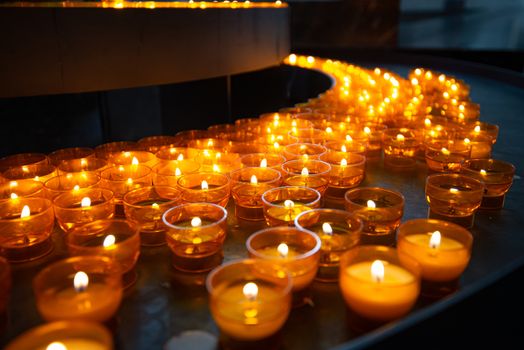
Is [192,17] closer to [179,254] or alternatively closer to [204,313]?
[179,254]

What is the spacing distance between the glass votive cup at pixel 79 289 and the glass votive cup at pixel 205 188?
1.65ft

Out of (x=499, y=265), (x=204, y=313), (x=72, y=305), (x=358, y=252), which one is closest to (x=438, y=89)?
(x=499, y=265)

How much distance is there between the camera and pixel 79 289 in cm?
123

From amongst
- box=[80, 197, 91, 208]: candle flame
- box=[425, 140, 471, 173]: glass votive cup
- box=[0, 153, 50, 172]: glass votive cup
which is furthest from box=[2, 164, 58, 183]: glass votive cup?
box=[425, 140, 471, 173]: glass votive cup

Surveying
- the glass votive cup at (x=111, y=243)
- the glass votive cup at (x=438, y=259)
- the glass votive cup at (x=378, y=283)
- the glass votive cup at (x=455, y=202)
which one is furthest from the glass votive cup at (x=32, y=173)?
the glass votive cup at (x=455, y=202)

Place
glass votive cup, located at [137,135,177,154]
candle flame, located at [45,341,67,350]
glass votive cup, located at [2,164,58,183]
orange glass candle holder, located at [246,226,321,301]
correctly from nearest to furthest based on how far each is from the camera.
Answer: candle flame, located at [45,341,67,350], orange glass candle holder, located at [246,226,321,301], glass votive cup, located at [2,164,58,183], glass votive cup, located at [137,135,177,154]

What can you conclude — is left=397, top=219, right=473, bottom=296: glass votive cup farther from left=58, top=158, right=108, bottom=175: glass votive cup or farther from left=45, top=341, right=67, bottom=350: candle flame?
left=58, top=158, right=108, bottom=175: glass votive cup

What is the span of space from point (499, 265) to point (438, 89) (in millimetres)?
2870

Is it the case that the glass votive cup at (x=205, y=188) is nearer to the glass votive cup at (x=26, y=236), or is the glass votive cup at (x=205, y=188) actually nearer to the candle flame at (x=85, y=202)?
the candle flame at (x=85, y=202)

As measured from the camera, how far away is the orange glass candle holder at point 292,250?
1276 millimetres

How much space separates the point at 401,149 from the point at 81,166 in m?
1.61

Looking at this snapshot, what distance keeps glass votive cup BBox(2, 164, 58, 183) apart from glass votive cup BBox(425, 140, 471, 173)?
177 centimetres

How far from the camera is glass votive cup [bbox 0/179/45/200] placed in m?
1.85

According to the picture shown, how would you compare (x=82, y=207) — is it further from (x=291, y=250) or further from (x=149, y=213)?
(x=291, y=250)
